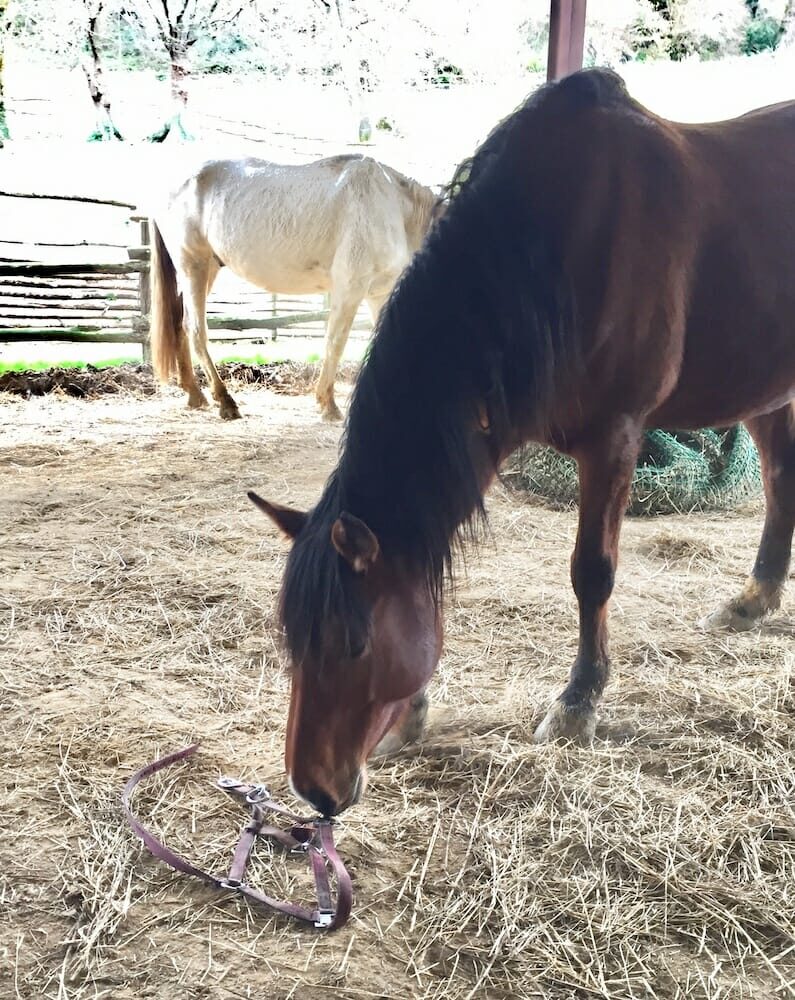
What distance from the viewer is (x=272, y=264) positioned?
6.12m

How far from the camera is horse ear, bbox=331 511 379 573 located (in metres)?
1.38

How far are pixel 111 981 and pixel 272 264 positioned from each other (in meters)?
5.54

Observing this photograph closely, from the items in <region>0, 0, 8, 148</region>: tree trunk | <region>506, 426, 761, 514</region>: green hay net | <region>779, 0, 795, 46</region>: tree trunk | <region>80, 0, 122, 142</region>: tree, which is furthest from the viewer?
<region>80, 0, 122, 142</region>: tree

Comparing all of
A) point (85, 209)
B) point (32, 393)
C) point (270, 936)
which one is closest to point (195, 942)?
point (270, 936)

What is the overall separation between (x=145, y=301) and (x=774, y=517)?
6755 mm

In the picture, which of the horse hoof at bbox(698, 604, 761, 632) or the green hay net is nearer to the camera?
the horse hoof at bbox(698, 604, 761, 632)

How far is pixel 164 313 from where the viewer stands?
657cm

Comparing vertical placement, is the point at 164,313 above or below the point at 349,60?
below

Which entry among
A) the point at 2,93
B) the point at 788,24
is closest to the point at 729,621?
the point at 788,24

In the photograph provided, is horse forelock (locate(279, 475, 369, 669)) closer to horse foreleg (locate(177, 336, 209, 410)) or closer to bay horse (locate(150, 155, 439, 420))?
bay horse (locate(150, 155, 439, 420))

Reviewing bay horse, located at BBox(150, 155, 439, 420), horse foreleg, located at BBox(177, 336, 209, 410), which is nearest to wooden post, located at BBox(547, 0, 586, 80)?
bay horse, located at BBox(150, 155, 439, 420)

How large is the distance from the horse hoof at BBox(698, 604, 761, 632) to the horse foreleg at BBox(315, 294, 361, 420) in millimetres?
3808

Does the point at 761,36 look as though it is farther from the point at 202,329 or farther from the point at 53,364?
the point at 53,364

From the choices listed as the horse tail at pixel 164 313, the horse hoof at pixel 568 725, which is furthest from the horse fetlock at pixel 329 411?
the horse hoof at pixel 568 725
